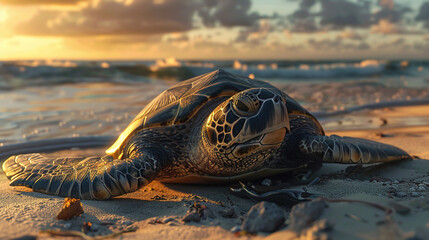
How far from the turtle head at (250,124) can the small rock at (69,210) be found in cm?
104

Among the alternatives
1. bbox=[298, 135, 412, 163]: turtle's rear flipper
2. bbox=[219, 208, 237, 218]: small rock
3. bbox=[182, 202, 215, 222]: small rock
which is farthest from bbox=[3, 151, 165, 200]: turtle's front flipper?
bbox=[298, 135, 412, 163]: turtle's rear flipper

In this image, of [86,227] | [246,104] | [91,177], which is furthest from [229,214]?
[91,177]

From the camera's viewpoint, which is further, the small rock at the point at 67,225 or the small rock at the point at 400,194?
the small rock at the point at 400,194

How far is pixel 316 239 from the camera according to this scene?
155 centimetres

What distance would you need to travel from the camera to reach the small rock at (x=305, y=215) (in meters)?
1.71

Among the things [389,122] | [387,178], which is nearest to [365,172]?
[387,178]

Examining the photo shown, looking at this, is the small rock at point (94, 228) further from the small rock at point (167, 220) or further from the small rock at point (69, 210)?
the small rock at point (167, 220)

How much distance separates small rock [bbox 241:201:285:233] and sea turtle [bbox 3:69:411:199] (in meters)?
0.65

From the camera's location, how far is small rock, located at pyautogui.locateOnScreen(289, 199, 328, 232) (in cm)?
171

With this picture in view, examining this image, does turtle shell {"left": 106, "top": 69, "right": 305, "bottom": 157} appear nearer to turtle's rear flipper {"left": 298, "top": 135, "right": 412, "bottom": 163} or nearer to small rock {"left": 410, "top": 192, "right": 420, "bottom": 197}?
turtle's rear flipper {"left": 298, "top": 135, "right": 412, "bottom": 163}

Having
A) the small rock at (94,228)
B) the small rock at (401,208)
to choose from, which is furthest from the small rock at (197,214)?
the small rock at (401,208)

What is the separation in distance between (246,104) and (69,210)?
52.1 inches

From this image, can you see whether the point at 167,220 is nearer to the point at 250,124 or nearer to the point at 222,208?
the point at 222,208

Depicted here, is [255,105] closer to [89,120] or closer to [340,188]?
[340,188]
